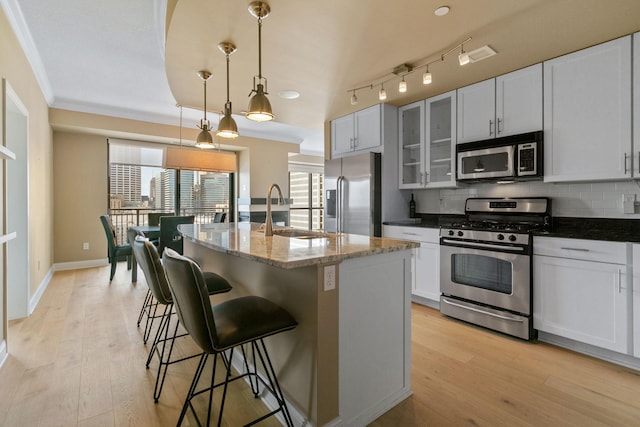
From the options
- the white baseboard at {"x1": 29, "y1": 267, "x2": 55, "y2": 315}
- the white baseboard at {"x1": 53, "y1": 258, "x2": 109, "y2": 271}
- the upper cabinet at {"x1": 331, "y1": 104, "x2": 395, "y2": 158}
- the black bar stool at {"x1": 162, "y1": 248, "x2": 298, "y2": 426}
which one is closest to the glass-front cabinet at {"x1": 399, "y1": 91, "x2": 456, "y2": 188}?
the upper cabinet at {"x1": 331, "y1": 104, "x2": 395, "y2": 158}

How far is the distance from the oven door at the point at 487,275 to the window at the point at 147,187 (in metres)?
4.72

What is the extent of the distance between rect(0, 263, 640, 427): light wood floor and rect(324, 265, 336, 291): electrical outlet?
2.69 ft

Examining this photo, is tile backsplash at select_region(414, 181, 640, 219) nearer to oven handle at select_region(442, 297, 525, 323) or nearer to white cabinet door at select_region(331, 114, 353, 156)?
oven handle at select_region(442, 297, 525, 323)

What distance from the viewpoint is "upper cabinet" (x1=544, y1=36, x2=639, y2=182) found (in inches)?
94.2

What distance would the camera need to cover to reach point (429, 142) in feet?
12.2

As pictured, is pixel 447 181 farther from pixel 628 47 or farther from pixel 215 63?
pixel 215 63

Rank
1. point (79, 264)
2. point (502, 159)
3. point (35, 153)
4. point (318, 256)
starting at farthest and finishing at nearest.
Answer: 1. point (79, 264)
2. point (35, 153)
3. point (502, 159)
4. point (318, 256)

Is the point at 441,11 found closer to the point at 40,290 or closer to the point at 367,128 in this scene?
the point at 367,128

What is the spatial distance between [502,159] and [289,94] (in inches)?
91.1

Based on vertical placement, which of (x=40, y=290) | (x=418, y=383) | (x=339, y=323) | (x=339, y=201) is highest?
(x=339, y=201)

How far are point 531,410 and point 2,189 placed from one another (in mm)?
3919

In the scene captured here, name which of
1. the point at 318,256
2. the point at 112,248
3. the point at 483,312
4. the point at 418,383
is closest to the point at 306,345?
the point at 318,256

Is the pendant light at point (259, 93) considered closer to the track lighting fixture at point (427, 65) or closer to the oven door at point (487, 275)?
the track lighting fixture at point (427, 65)

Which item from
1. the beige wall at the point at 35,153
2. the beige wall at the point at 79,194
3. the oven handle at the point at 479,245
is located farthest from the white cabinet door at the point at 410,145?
the beige wall at the point at 79,194
